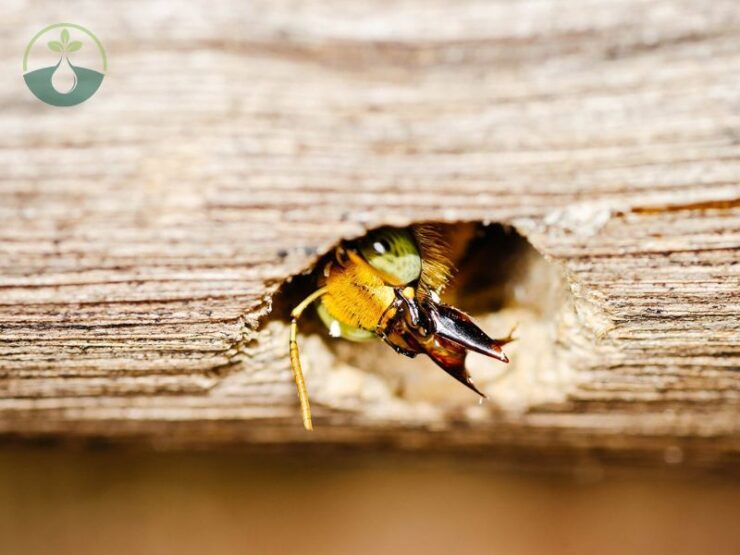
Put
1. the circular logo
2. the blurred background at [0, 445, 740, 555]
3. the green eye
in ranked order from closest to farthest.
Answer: the circular logo → the green eye → the blurred background at [0, 445, 740, 555]

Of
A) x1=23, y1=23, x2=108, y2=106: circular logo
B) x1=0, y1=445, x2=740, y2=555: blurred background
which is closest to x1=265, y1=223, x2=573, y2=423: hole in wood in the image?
x1=23, y1=23, x2=108, y2=106: circular logo

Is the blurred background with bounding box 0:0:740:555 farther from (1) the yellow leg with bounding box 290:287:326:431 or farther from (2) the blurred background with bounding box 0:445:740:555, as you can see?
(2) the blurred background with bounding box 0:445:740:555

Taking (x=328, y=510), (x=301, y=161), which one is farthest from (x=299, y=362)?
(x=328, y=510)

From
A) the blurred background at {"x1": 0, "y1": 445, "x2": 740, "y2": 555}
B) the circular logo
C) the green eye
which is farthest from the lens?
the blurred background at {"x1": 0, "y1": 445, "x2": 740, "y2": 555}

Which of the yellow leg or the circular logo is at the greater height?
the circular logo

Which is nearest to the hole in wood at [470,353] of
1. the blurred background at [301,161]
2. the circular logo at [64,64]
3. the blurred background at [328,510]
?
the blurred background at [301,161]

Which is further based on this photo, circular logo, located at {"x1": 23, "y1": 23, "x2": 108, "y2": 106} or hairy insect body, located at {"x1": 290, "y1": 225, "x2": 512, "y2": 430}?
A: hairy insect body, located at {"x1": 290, "y1": 225, "x2": 512, "y2": 430}

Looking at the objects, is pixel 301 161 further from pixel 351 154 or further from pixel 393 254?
pixel 393 254

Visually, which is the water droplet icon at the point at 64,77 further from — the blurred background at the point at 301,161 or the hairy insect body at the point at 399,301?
the hairy insect body at the point at 399,301

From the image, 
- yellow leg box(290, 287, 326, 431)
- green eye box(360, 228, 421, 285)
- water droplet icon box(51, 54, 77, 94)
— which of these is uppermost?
green eye box(360, 228, 421, 285)
